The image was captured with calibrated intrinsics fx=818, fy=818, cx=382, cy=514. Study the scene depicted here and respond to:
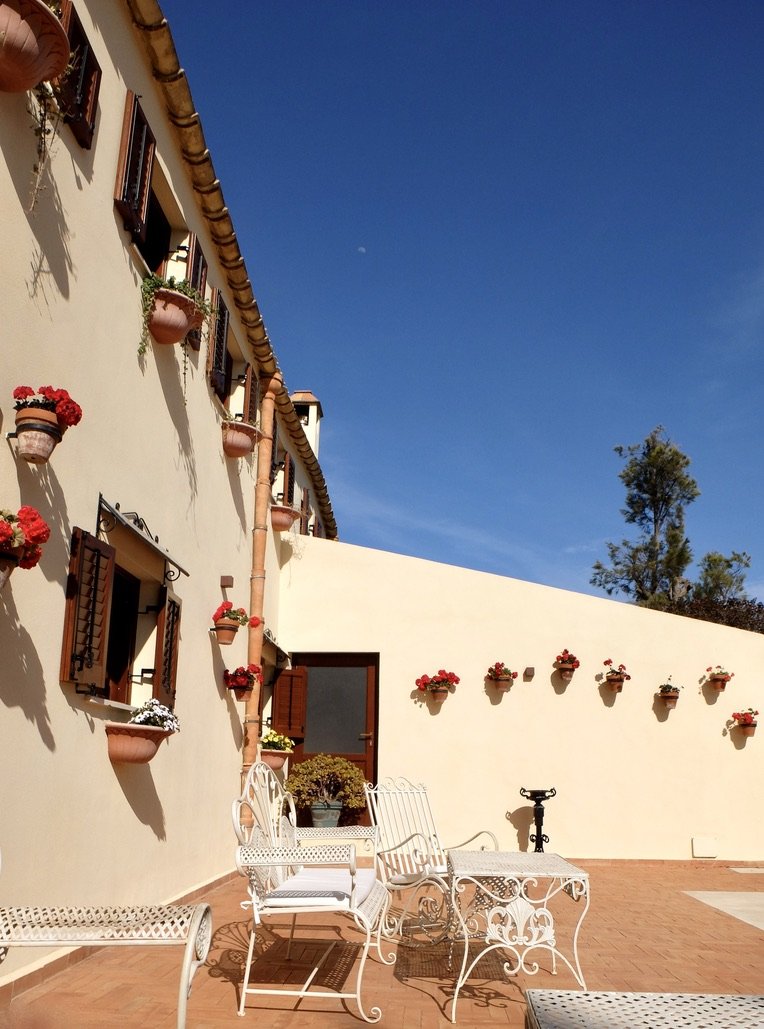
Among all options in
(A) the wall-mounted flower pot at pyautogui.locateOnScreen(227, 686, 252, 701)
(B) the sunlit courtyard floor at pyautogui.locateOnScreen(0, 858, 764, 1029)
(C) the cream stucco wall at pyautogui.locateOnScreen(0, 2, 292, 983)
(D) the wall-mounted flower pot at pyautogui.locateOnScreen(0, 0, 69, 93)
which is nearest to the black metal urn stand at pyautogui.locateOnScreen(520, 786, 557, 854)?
(B) the sunlit courtyard floor at pyautogui.locateOnScreen(0, 858, 764, 1029)

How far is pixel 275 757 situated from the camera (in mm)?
8414

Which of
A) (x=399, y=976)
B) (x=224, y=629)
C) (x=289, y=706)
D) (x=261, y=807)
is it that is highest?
(x=224, y=629)

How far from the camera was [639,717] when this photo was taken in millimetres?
10023

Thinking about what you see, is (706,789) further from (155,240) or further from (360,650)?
(155,240)

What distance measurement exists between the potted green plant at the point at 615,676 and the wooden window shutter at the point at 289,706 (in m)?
3.72

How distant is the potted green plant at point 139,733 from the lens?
4.56m

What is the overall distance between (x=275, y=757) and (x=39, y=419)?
581 cm

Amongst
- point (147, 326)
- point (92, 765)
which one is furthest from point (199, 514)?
point (92, 765)

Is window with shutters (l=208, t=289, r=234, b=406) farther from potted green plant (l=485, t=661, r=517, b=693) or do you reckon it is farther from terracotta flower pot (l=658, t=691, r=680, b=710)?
terracotta flower pot (l=658, t=691, r=680, b=710)

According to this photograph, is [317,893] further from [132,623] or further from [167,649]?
[132,623]

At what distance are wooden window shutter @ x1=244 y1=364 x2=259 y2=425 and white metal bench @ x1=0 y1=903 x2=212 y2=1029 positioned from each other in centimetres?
593

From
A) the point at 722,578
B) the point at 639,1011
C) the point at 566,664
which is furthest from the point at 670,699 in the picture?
the point at 722,578

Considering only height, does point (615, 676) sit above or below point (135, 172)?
below

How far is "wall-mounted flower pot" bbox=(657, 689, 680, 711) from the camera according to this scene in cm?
995
